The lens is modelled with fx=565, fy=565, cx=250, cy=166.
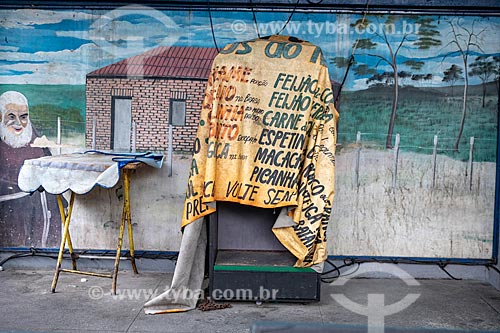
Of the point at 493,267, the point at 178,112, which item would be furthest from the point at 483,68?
the point at 178,112

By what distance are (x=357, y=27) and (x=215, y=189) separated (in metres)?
2.14

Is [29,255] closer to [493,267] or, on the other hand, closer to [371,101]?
[371,101]

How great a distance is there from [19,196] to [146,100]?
1584 millimetres

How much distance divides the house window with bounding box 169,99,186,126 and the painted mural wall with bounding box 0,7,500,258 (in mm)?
329

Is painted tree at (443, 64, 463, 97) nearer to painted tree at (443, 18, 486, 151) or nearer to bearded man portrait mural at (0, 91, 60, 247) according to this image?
painted tree at (443, 18, 486, 151)

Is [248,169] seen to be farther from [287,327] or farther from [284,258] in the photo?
[287,327]

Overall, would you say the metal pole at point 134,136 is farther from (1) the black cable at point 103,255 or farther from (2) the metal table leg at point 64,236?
(1) the black cable at point 103,255

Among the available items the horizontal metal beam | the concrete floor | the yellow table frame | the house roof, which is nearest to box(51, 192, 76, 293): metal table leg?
the yellow table frame

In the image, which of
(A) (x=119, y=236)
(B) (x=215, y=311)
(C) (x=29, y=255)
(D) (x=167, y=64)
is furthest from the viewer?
(C) (x=29, y=255)

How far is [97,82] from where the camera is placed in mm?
5492

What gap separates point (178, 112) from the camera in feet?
17.9

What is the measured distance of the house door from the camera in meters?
5.51

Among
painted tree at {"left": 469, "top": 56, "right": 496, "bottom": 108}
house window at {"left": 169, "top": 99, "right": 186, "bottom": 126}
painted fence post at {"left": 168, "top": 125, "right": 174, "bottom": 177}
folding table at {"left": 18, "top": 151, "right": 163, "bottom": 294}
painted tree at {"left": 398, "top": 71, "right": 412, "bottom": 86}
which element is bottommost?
folding table at {"left": 18, "top": 151, "right": 163, "bottom": 294}

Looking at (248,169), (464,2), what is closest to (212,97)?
(248,169)
